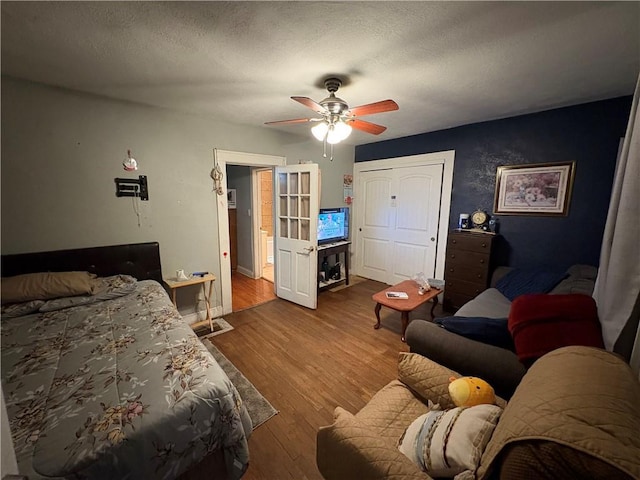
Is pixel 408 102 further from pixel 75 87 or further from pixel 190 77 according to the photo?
pixel 75 87

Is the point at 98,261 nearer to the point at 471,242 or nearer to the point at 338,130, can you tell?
the point at 338,130

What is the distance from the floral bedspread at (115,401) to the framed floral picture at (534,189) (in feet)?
11.1

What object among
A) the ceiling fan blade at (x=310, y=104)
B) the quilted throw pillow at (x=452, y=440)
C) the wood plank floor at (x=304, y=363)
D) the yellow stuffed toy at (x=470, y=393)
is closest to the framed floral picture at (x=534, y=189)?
the wood plank floor at (x=304, y=363)

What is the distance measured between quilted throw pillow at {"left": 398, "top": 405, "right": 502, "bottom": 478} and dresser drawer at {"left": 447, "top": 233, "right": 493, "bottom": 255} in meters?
2.39

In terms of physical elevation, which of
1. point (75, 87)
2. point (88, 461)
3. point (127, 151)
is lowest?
point (88, 461)

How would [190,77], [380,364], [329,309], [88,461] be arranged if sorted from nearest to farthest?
[88,461]
[190,77]
[380,364]
[329,309]

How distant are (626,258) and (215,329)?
3.20 m

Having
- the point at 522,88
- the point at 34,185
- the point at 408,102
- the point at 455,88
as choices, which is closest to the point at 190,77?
the point at 34,185

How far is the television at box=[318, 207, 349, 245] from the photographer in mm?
4090

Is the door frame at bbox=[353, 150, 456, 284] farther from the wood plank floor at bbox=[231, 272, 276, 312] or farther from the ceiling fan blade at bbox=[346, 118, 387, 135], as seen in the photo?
the wood plank floor at bbox=[231, 272, 276, 312]

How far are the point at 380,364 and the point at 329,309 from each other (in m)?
1.22

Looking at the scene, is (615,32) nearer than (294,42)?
Yes

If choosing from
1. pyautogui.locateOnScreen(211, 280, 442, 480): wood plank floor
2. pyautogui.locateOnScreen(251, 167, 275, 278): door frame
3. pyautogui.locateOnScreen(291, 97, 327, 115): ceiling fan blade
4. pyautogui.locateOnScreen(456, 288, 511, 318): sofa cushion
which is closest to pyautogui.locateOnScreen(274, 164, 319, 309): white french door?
pyautogui.locateOnScreen(211, 280, 442, 480): wood plank floor

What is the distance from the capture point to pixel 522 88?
7.45 feet
